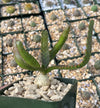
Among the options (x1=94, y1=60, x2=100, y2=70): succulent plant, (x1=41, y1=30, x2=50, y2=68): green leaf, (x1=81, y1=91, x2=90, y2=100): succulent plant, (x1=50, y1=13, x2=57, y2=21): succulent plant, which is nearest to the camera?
(x1=41, y1=30, x2=50, y2=68): green leaf

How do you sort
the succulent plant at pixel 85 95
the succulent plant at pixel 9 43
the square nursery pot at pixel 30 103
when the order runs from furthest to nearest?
the succulent plant at pixel 9 43 < the succulent plant at pixel 85 95 < the square nursery pot at pixel 30 103

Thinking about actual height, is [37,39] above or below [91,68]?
above

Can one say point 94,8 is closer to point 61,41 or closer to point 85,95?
point 85,95

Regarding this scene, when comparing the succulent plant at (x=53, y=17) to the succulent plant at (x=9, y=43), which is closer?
the succulent plant at (x=9, y=43)

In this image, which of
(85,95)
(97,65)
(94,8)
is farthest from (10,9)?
(85,95)

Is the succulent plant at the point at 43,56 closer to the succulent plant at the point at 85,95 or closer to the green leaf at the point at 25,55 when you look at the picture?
the green leaf at the point at 25,55

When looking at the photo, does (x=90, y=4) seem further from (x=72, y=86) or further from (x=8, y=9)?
(x=72, y=86)

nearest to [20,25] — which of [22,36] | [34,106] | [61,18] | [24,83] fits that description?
[22,36]

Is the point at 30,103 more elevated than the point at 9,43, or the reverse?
the point at 9,43

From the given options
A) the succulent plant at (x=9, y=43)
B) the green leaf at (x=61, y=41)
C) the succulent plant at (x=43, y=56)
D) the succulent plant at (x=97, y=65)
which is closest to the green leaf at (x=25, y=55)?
the succulent plant at (x=43, y=56)

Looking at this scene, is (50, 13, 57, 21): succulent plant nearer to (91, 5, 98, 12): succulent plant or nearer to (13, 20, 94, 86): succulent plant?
(91, 5, 98, 12): succulent plant

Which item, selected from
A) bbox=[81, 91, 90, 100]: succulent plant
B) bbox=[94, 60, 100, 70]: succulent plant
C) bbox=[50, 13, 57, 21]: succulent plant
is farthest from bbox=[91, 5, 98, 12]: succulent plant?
bbox=[81, 91, 90, 100]: succulent plant
